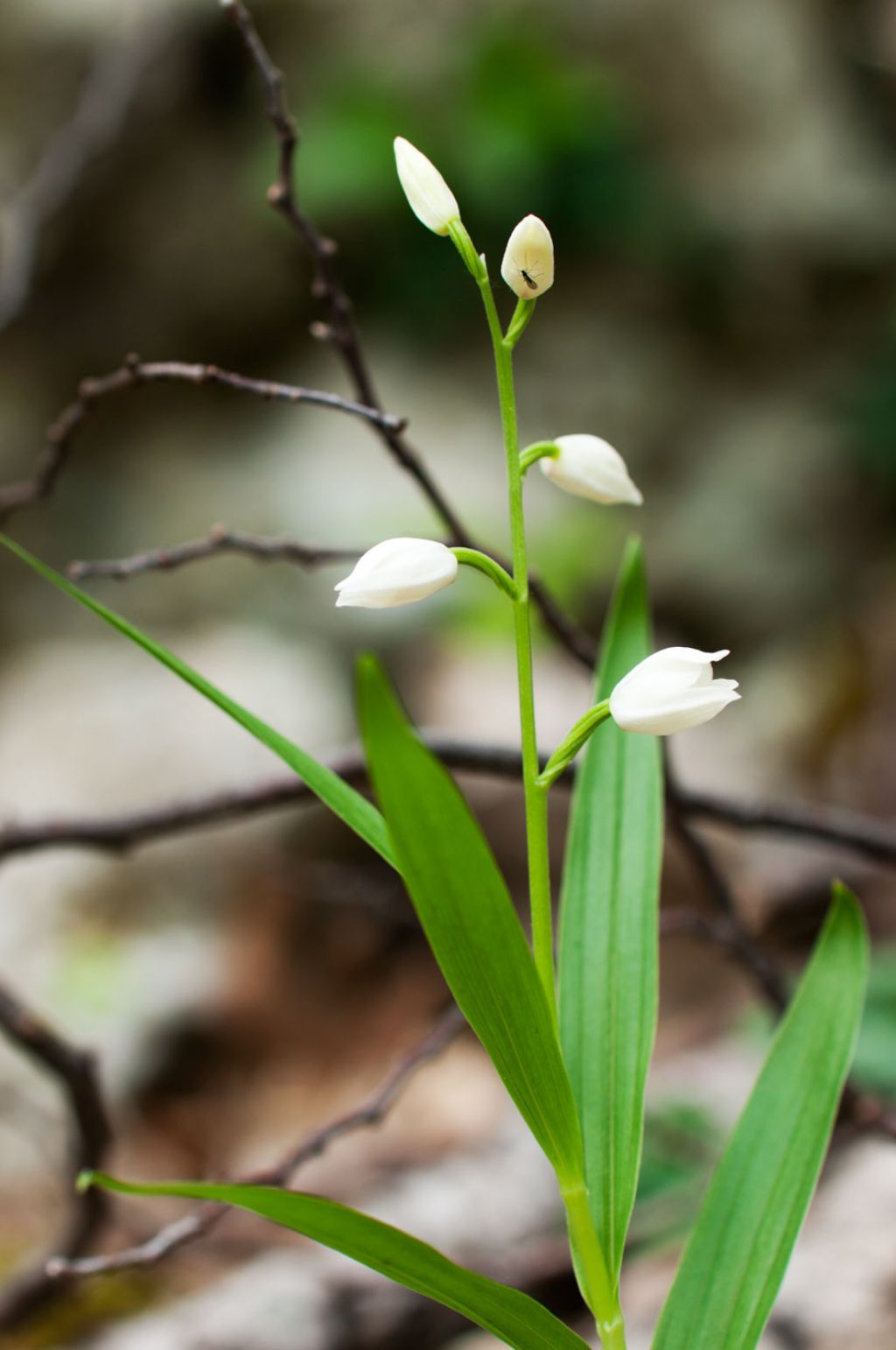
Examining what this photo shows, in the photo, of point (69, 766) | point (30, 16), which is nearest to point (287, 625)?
point (69, 766)

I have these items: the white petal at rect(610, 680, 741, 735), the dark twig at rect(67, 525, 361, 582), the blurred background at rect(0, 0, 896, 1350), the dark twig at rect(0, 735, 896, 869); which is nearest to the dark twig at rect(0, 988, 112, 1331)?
the dark twig at rect(0, 735, 896, 869)

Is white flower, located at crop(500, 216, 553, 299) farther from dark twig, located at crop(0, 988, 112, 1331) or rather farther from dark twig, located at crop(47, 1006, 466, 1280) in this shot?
dark twig, located at crop(0, 988, 112, 1331)

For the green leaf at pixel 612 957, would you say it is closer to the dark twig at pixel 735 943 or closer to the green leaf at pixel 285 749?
the green leaf at pixel 285 749

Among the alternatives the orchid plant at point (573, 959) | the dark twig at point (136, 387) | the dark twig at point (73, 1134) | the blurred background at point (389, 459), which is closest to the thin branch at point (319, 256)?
the dark twig at point (136, 387)

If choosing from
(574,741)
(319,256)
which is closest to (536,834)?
(574,741)

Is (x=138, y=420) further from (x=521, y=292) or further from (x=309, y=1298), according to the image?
(x=521, y=292)

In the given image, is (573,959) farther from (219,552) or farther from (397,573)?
(219,552)
